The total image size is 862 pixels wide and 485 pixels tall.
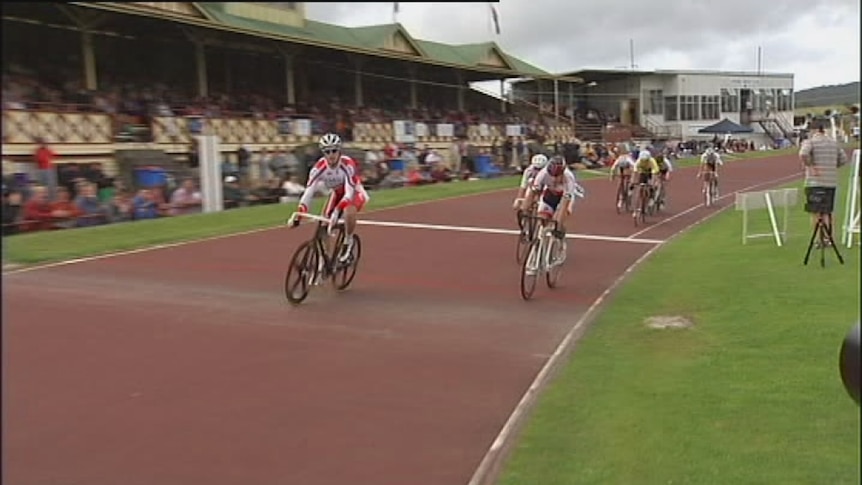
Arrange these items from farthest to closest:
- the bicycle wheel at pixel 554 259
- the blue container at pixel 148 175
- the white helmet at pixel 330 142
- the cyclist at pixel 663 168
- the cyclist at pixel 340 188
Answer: the cyclist at pixel 663 168
the bicycle wheel at pixel 554 259
the cyclist at pixel 340 188
the white helmet at pixel 330 142
the blue container at pixel 148 175

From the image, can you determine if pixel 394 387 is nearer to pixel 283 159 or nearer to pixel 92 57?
pixel 283 159

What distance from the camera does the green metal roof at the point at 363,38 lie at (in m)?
1.72

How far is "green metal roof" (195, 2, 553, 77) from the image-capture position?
1.72 metres

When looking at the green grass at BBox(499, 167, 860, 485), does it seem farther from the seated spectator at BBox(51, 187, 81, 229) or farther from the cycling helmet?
the seated spectator at BBox(51, 187, 81, 229)

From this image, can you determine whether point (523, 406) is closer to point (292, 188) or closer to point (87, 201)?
point (292, 188)

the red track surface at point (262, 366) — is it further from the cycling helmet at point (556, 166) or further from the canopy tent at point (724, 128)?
the canopy tent at point (724, 128)

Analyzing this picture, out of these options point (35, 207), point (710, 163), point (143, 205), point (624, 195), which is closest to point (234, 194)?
point (143, 205)

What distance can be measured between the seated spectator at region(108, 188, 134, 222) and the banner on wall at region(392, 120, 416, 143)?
1.70 meters

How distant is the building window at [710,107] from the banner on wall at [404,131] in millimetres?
9194

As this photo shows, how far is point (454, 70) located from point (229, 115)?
51.8 inches

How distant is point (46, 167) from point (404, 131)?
227 centimetres

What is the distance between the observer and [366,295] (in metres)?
10.0

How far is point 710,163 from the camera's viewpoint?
20516 millimetres

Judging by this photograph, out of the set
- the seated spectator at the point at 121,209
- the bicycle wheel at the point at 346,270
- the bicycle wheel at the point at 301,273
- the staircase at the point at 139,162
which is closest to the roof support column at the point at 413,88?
the staircase at the point at 139,162
